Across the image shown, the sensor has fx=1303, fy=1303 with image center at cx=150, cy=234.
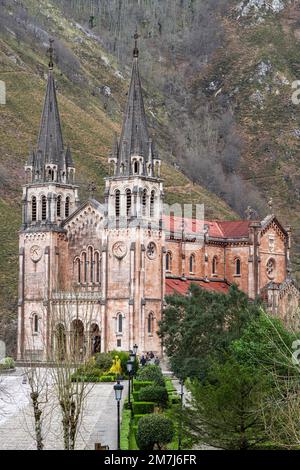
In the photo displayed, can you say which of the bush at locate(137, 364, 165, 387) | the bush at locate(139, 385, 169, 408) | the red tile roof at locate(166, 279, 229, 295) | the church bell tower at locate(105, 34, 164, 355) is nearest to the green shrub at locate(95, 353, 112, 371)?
the church bell tower at locate(105, 34, 164, 355)

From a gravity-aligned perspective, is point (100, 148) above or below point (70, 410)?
above

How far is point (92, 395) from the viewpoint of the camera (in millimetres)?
67000

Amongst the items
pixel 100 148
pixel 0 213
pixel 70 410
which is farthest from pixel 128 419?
pixel 100 148

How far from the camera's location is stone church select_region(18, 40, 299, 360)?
9138cm

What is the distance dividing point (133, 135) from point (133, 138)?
0.84 ft

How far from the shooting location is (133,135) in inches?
3671

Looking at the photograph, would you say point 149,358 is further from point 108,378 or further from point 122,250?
point 108,378

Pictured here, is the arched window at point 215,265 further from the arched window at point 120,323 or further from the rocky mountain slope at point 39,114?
the rocky mountain slope at point 39,114

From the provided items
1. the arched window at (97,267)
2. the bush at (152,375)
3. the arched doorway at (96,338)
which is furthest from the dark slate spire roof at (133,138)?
the bush at (152,375)

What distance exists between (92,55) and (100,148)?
56.6 metres

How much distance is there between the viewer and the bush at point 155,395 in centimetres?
5859

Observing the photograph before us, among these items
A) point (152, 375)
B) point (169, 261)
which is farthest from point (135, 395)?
point (169, 261)

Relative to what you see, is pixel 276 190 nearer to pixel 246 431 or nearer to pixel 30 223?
pixel 30 223

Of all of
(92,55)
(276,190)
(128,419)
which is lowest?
(128,419)
